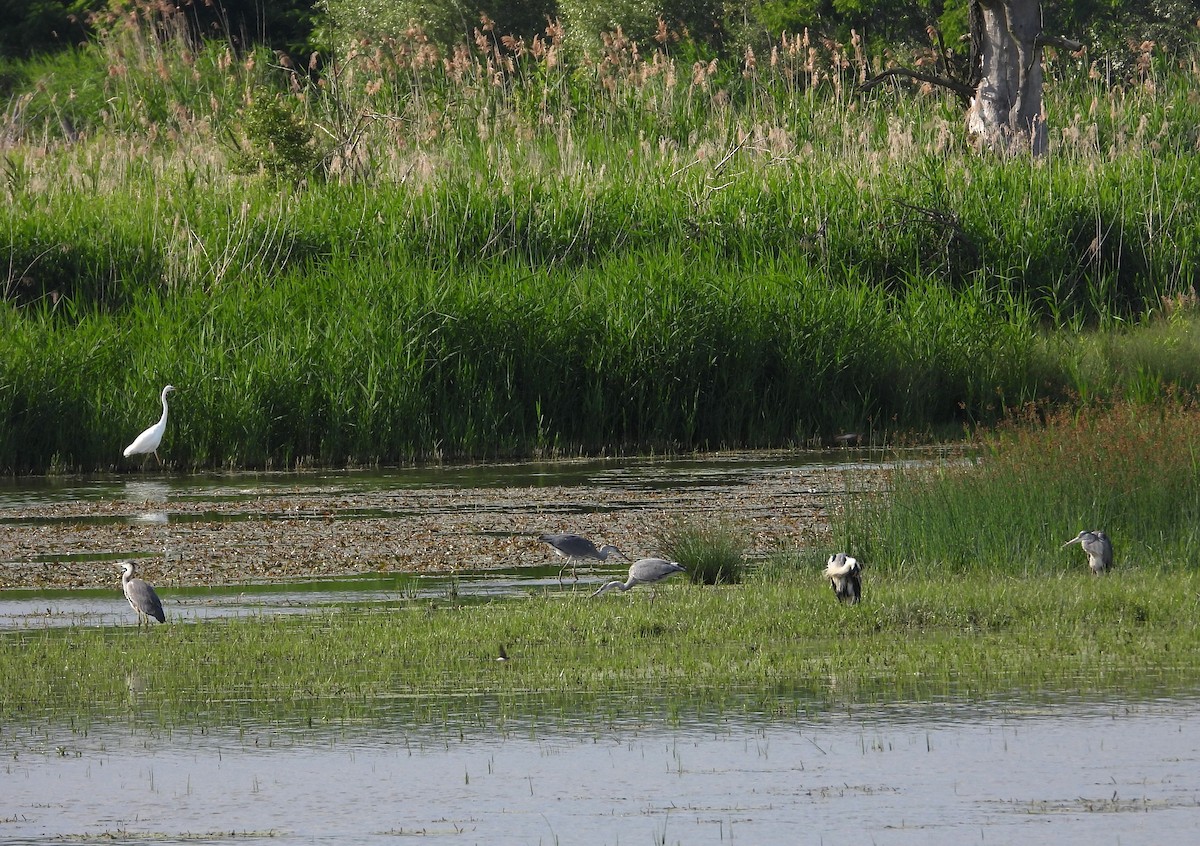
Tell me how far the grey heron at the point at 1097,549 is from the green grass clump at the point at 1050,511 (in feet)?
1.39

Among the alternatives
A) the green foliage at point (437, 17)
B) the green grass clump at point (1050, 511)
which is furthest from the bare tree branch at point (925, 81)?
the green grass clump at point (1050, 511)

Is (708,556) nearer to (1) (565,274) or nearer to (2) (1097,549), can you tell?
(2) (1097,549)

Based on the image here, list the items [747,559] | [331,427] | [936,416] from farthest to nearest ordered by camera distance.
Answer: [936,416]
[331,427]
[747,559]

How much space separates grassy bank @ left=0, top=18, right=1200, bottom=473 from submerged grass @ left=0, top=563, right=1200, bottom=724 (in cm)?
759

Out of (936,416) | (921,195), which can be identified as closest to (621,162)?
(921,195)

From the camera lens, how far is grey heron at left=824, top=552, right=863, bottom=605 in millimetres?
9680

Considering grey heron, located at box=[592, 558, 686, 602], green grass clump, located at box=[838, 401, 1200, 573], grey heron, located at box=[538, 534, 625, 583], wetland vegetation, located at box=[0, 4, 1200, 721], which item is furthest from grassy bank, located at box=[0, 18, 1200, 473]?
grey heron, located at box=[592, 558, 686, 602]

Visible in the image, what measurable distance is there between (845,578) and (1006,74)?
56.8 feet

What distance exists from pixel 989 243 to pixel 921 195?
966 mm

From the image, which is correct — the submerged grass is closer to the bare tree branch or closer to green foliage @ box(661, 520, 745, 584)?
green foliage @ box(661, 520, 745, 584)

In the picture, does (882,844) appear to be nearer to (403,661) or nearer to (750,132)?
(403,661)

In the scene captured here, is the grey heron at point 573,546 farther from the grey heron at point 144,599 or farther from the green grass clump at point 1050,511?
the grey heron at point 144,599

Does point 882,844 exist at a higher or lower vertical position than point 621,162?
higher

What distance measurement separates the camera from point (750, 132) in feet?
78.8
